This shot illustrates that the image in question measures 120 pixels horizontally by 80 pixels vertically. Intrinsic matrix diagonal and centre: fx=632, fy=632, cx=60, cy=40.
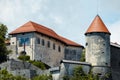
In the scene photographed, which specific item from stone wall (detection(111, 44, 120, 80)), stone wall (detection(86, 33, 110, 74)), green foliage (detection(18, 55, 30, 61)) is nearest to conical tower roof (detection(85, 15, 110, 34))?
stone wall (detection(86, 33, 110, 74))

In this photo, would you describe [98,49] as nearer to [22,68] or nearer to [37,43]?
[22,68]

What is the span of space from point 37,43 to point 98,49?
15.0 m

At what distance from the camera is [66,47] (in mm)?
103750

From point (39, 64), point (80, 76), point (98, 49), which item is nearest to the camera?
point (80, 76)

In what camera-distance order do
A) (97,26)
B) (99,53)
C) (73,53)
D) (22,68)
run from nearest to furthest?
(99,53) → (97,26) → (22,68) → (73,53)

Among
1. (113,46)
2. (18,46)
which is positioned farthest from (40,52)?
(113,46)

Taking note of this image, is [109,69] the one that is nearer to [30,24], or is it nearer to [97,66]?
[97,66]

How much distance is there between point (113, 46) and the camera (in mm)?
85062

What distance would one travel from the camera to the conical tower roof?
82875 millimetres

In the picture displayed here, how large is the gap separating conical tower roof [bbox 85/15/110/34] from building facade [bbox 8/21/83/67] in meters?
12.0

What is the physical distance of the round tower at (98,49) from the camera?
266 ft

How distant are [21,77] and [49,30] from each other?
24907mm

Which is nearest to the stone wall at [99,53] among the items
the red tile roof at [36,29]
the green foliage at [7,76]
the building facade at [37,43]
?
the green foliage at [7,76]

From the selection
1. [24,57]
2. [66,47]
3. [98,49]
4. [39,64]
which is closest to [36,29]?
[24,57]
